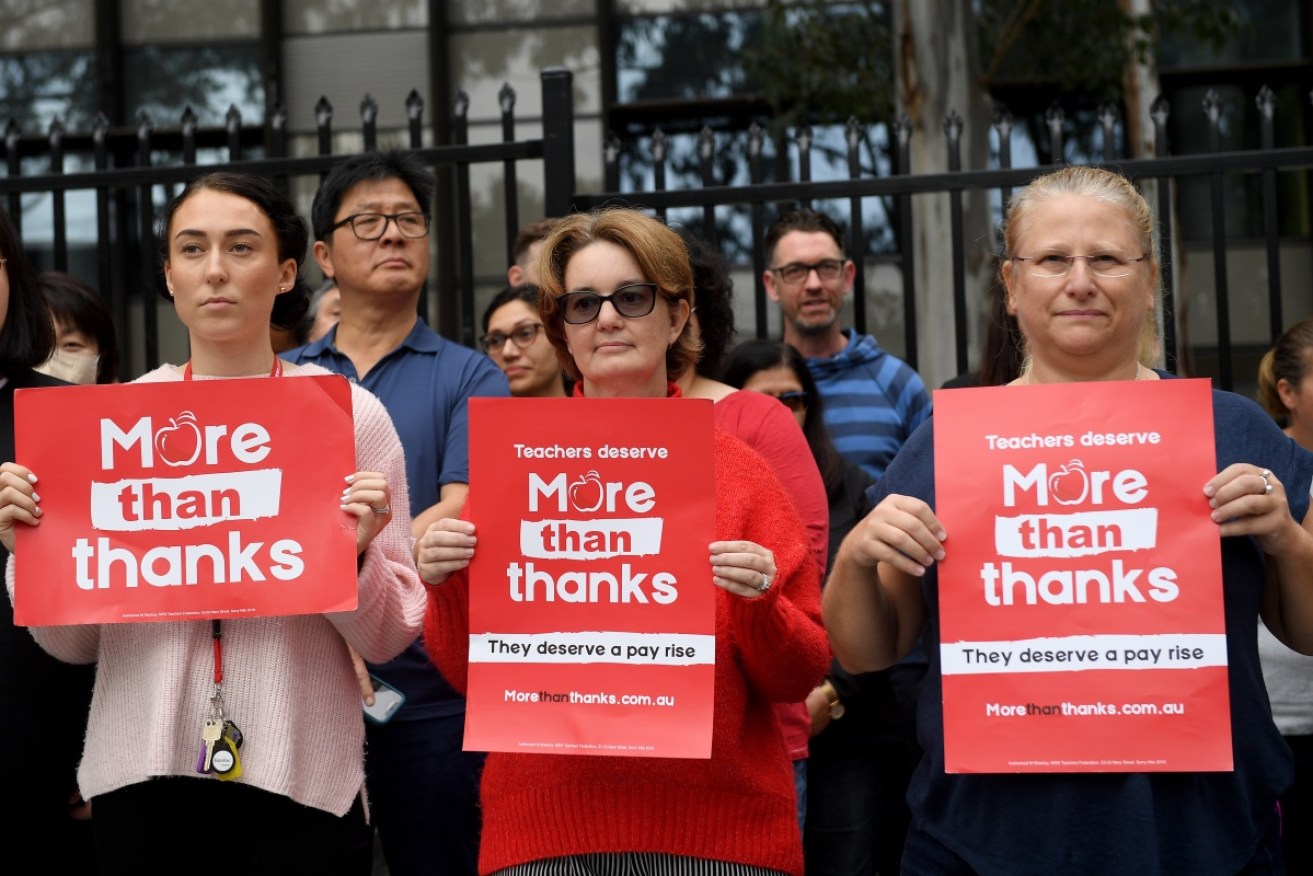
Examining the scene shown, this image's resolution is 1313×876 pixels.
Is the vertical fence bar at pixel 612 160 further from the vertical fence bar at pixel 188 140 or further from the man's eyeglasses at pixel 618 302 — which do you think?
the man's eyeglasses at pixel 618 302

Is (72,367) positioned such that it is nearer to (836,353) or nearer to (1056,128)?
(836,353)

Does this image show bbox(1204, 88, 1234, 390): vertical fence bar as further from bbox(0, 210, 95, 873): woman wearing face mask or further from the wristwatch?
bbox(0, 210, 95, 873): woman wearing face mask

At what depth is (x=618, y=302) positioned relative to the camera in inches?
115

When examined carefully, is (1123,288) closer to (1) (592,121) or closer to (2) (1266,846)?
(2) (1266,846)

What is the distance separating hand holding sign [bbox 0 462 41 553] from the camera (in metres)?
2.94

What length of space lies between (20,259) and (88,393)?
670 millimetres

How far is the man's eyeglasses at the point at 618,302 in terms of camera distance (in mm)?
2924

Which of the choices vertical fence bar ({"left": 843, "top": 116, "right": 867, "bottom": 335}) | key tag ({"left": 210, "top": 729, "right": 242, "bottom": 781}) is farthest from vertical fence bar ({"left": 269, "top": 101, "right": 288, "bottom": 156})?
key tag ({"left": 210, "top": 729, "right": 242, "bottom": 781})

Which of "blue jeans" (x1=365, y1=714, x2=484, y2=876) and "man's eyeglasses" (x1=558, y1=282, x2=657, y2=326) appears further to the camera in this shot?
"blue jeans" (x1=365, y1=714, x2=484, y2=876)

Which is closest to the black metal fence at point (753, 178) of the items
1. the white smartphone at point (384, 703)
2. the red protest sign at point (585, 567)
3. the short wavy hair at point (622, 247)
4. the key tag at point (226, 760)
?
the white smartphone at point (384, 703)

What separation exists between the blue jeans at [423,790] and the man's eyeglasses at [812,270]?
2011 millimetres

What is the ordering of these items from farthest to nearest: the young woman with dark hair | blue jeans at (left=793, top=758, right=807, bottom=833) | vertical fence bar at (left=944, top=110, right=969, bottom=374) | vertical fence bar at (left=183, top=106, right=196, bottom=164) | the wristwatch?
vertical fence bar at (left=183, top=106, right=196, bottom=164), vertical fence bar at (left=944, top=110, right=969, bottom=374), the wristwatch, blue jeans at (left=793, top=758, right=807, bottom=833), the young woman with dark hair

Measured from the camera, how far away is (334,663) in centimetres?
307

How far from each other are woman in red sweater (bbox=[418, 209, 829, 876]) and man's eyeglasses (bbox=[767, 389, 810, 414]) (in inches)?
57.2
